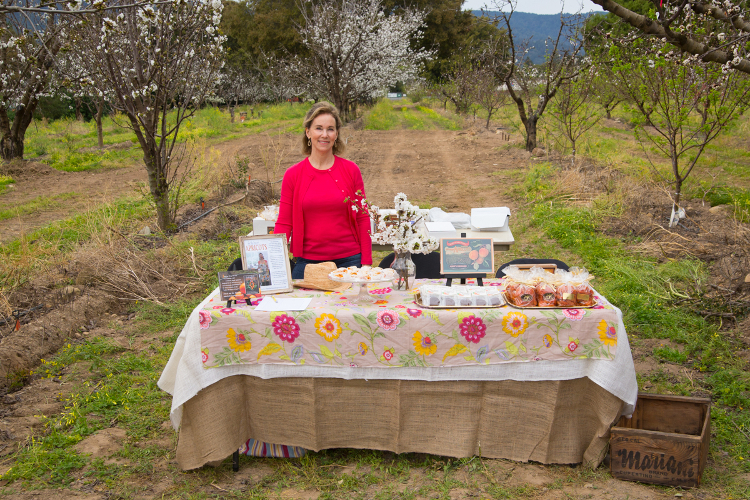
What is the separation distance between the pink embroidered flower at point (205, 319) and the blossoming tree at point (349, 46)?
62.8 feet

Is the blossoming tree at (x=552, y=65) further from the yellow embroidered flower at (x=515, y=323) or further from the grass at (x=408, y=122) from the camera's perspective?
the yellow embroidered flower at (x=515, y=323)

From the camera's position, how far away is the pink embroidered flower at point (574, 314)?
2.86 meters

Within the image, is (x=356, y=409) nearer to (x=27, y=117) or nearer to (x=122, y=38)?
(x=122, y=38)

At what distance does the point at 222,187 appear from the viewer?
10445 mm

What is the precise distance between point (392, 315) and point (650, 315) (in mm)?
3129

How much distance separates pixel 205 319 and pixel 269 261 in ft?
1.65

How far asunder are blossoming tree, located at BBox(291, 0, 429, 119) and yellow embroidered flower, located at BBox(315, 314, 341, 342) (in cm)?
1919

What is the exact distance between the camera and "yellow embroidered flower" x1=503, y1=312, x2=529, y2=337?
Answer: 2881 millimetres

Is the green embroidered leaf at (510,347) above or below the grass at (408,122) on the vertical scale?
below

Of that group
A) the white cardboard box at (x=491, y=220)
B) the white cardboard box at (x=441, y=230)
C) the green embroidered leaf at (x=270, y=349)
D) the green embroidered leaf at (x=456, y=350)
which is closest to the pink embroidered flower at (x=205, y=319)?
Answer: the green embroidered leaf at (x=270, y=349)

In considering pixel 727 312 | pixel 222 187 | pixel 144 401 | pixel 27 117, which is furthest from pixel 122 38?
pixel 27 117

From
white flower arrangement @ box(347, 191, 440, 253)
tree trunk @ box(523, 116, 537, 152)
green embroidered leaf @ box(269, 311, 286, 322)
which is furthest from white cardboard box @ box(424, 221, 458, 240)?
tree trunk @ box(523, 116, 537, 152)

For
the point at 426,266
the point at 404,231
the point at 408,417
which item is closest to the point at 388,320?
the point at 404,231

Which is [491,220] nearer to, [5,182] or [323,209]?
[323,209]
